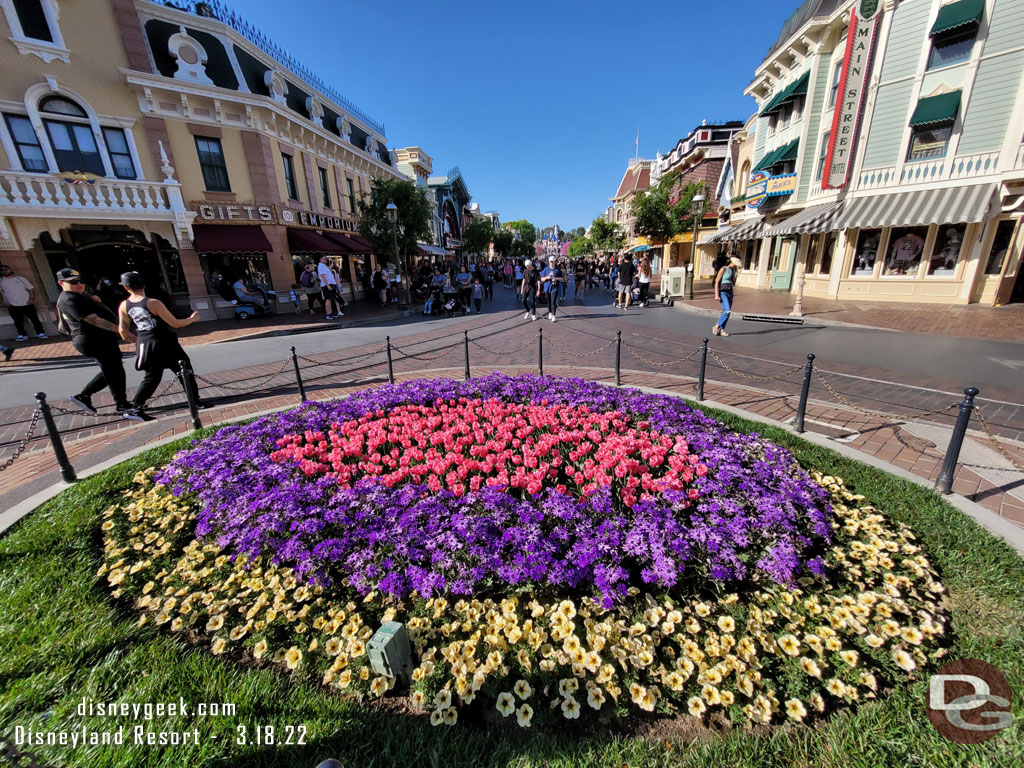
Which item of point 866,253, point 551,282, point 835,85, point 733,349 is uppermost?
point 835,85

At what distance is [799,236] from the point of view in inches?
703

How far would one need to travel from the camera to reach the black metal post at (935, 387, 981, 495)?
10.9ft

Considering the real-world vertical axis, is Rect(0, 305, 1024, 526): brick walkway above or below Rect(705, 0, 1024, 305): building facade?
below

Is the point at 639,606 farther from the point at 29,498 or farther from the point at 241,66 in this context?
the point at 241,66

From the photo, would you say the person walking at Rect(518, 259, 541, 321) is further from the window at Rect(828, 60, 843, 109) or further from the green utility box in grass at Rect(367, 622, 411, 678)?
the green utility box in grass at Rect(367, 622, 411, 678)

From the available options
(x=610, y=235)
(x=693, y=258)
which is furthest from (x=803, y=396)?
(x=610, y=235)

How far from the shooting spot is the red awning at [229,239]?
47.0 feet

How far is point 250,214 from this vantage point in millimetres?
15344

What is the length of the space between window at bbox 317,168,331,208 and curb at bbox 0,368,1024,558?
57.4ft

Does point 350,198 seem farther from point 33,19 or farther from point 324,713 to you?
point 324,713

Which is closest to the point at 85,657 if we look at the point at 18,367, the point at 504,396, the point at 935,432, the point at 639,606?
the point at 639,606

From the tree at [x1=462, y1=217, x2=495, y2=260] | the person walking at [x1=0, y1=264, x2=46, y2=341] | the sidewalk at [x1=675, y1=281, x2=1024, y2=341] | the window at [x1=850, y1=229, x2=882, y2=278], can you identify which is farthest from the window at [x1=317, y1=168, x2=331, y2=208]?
the tree at [x1=462, y1=217, x2=495, y2=260]

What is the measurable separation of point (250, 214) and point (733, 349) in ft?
54.7

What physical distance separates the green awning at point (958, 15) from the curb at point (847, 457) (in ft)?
49.0
